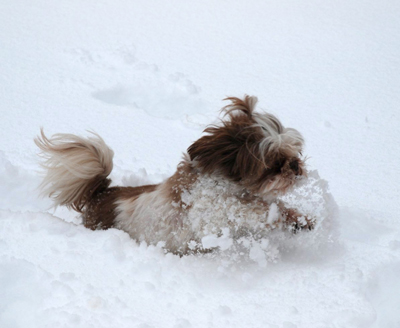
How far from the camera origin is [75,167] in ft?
10.6

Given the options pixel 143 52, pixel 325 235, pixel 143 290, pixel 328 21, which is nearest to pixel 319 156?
pixel 325 235

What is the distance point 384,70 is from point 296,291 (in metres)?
4.07

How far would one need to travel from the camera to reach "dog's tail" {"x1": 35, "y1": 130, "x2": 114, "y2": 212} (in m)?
3.24

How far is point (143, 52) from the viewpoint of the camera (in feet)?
20.7

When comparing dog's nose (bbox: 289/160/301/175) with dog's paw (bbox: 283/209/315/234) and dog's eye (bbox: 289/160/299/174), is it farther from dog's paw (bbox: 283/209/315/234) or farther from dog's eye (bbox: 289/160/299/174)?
dog's paw (bbox: 283/209/315/234)

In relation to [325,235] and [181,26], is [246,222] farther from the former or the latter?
[181,26]

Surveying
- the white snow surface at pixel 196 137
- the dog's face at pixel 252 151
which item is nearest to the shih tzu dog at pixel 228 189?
the dog's face at pixel 252 151

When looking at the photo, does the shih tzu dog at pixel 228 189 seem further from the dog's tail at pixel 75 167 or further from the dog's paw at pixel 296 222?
the dog's tail at pixel 75 167

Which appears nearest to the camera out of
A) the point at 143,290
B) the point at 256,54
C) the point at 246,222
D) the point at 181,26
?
the point at 143,290

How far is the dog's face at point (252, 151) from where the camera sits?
9.06 ft

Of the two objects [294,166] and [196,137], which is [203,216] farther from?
[196,137]

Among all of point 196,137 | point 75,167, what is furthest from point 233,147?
point 196,137

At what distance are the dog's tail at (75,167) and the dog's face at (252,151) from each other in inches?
29.7

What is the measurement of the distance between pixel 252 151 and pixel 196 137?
77.3 inches
